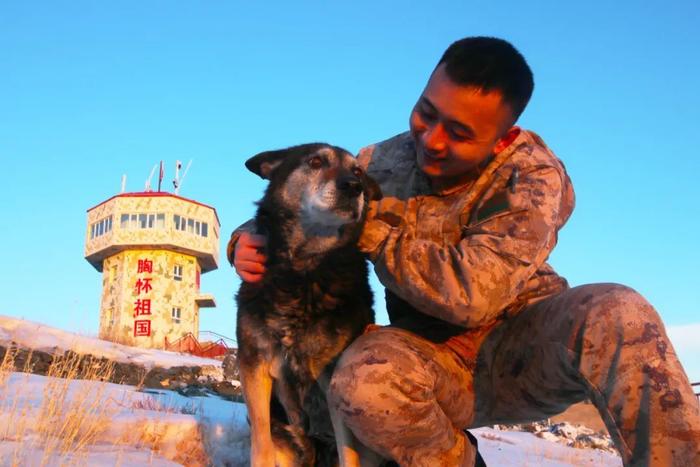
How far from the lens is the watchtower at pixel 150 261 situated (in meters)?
39.8

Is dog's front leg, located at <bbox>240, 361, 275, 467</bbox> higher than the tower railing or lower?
lower

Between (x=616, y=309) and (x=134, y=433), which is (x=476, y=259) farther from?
(x=134, y=433)

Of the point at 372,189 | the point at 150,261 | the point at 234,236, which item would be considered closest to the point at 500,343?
the point at 372,189

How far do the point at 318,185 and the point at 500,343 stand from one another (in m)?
1.37

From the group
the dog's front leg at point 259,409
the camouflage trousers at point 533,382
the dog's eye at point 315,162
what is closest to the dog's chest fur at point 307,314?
the dog's front leg at point 259,409

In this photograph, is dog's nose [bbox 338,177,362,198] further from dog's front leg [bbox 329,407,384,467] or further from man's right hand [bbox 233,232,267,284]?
dog's front leg [bbox 329,407,384,467]

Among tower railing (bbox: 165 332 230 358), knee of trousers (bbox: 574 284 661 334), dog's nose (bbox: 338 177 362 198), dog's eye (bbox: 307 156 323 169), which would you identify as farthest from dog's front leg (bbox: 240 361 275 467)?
tower railing (bbox: 165 332 230 358)

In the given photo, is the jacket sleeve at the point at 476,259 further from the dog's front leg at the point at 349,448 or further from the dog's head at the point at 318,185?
the dog's front leg at the point at 349,448

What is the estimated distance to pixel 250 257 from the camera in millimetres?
3844

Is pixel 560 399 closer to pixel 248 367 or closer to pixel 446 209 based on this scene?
pixel 446 209

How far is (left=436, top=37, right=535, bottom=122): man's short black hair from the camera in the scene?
3164mm

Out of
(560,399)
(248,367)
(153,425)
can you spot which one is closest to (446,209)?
(560,399)

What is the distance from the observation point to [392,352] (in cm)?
293

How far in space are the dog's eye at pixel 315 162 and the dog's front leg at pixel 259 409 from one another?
4.05ft
